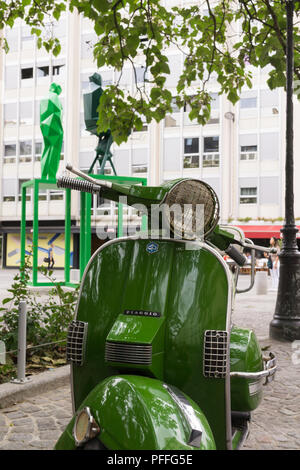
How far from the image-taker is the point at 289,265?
6.98 metres

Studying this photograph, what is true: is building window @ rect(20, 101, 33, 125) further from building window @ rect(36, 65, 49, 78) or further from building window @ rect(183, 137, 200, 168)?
building window @ rect(183, 137, 200, 168)

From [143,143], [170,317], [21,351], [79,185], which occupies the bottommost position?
[21,351]

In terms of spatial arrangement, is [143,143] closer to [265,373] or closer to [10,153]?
[10,153]

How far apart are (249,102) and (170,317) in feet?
101

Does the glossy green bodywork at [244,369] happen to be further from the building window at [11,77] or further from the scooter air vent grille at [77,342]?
the building window at [11,77]

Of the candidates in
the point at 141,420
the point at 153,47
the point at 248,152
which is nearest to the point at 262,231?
the point at 248,152

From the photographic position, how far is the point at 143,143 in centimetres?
3253

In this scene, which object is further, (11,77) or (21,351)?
(11,77)

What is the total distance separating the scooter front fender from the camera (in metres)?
1.53

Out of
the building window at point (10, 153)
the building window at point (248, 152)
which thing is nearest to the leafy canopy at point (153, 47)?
the building window at point (248, 152)

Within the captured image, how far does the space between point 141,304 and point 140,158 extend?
30854 mm

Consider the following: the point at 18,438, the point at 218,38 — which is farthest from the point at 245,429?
the point at 218,38

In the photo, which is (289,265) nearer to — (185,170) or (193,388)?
(193,388)

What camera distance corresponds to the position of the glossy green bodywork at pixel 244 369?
7.69 feet
